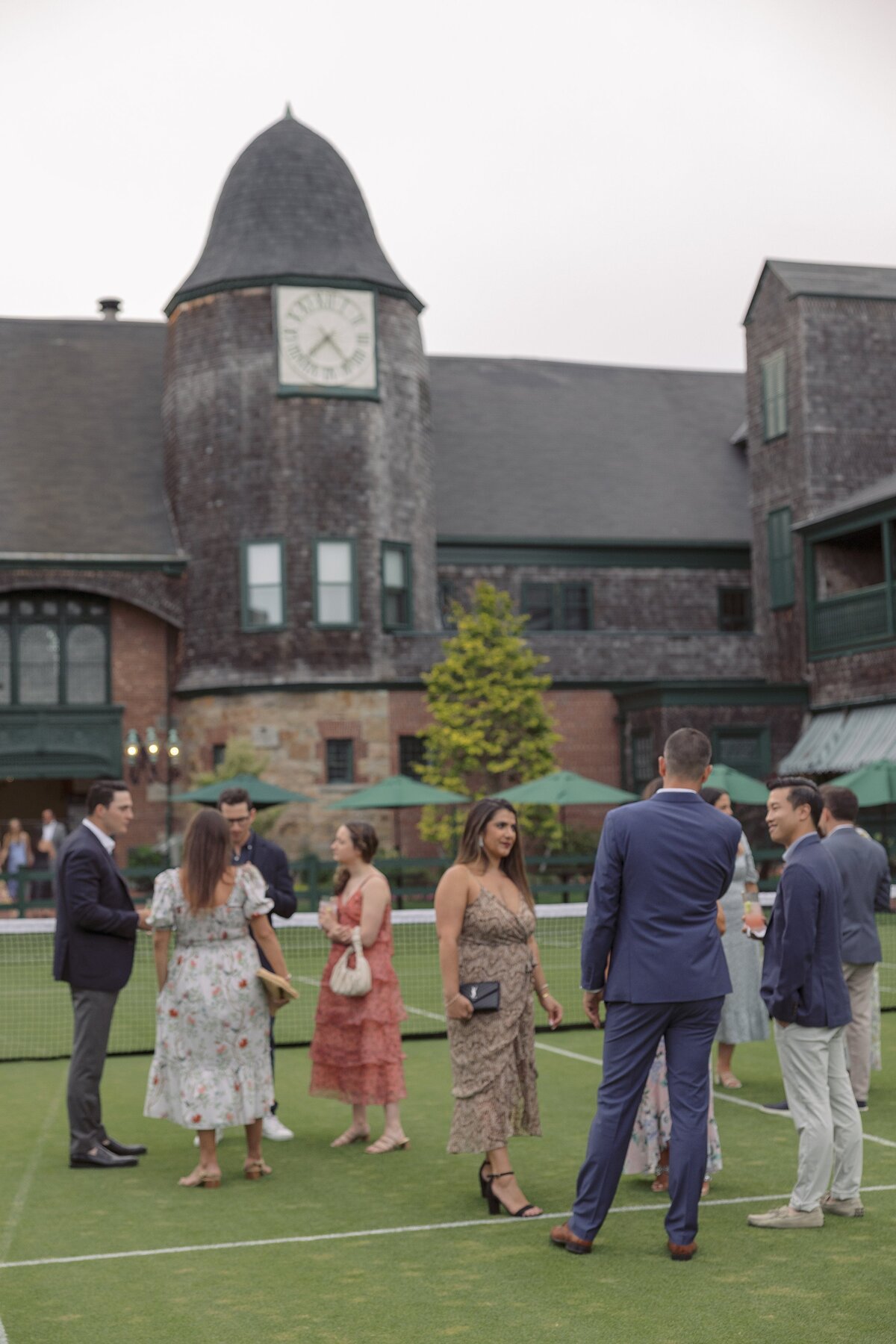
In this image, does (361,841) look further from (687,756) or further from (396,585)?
(396,585)

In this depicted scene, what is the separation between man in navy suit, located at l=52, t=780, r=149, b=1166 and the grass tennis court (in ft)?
1.01

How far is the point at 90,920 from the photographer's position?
9.52m

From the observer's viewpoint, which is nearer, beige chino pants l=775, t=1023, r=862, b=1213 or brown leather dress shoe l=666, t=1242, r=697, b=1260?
brown leather dress shoe l=666, t=1242, r=697, b=1260

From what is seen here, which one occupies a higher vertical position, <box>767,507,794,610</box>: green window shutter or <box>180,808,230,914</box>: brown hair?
<box>767,507,794,610</box>: green window shutter

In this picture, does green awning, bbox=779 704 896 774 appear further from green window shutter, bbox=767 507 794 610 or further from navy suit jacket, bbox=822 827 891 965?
navy suit jacket, bbox=822 827 891 965

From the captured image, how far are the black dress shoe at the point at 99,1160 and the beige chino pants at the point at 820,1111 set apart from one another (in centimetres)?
389

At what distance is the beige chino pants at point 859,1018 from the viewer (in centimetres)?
1053

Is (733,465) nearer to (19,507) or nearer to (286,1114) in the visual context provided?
(19,507)

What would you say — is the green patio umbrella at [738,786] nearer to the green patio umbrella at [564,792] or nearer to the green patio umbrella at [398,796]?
the green patio umbrella at [564,792]

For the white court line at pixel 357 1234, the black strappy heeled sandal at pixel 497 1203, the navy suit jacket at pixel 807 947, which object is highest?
the navy suit jacket at pixel 807 947

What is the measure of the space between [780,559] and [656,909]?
30959 millimetres

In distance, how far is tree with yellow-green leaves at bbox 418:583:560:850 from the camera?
3341cm

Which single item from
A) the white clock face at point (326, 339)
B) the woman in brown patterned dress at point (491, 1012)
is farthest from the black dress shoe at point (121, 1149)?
the white clock face at point (326, 339)

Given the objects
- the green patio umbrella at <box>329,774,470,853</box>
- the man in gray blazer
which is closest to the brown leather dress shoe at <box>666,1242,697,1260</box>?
the man in gray blazer
